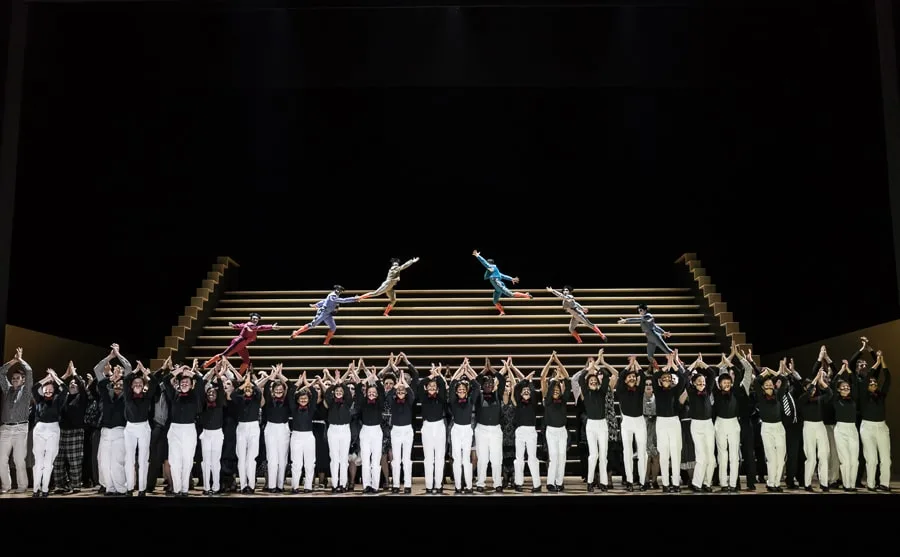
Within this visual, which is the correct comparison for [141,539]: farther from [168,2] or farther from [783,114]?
[783,114]

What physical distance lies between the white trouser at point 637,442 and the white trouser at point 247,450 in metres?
4.12

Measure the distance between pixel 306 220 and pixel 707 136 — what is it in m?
7.82

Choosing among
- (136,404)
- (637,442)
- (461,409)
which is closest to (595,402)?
(637,442)

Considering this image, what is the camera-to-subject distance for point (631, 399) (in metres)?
9.36

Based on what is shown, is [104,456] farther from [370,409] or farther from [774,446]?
[774,446]

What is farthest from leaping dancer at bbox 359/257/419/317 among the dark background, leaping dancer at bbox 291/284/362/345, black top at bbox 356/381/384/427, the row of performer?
black top at bbox 356/381/384/427

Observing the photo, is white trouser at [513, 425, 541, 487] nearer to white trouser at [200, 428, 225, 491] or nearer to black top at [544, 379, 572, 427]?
black top at [544, 379, 572, 427]

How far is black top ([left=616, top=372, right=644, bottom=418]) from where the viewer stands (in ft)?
30.6

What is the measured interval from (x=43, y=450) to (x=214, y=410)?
6.49ft

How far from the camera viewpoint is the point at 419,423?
11750mm

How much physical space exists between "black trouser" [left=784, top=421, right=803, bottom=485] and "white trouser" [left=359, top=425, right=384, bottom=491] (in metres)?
4.62

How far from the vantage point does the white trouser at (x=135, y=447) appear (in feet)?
29.9

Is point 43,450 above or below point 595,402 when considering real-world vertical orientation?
below

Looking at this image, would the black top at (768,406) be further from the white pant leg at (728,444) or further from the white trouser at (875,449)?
the white trouser at (875,449)
